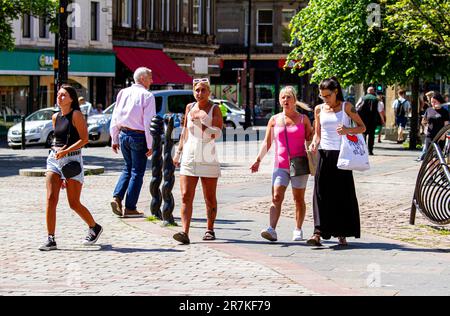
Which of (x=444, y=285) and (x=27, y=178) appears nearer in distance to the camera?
(x=444, y=285)

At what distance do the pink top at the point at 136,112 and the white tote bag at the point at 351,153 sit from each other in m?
3.20

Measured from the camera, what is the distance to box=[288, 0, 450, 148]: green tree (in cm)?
3303

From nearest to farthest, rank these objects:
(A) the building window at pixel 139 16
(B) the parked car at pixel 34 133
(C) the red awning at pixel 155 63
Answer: (B) the parked car at pixel 34 133
(C) the red awning at pixel 155 63
(A) the building window at pixel 139 16

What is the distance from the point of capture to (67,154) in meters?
11.6

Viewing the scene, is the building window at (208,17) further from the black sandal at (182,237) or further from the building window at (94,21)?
the black sandal at (182,237)

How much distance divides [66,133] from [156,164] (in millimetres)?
2847

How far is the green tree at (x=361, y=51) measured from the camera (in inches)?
1300

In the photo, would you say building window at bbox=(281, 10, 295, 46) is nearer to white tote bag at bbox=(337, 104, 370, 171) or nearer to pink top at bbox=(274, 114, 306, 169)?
pink top at bbox=(274, 114, 306, 169)

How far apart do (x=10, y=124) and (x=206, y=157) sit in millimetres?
32695

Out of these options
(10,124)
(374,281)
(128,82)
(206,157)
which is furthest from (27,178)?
(128,82)

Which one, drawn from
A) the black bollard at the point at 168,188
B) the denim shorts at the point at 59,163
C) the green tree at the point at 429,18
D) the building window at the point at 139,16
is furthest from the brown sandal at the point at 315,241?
the building window at the point at 139,16

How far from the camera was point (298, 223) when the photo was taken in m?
12.5

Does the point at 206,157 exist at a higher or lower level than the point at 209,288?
higher

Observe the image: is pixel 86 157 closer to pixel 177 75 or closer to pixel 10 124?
pixel 10 124
